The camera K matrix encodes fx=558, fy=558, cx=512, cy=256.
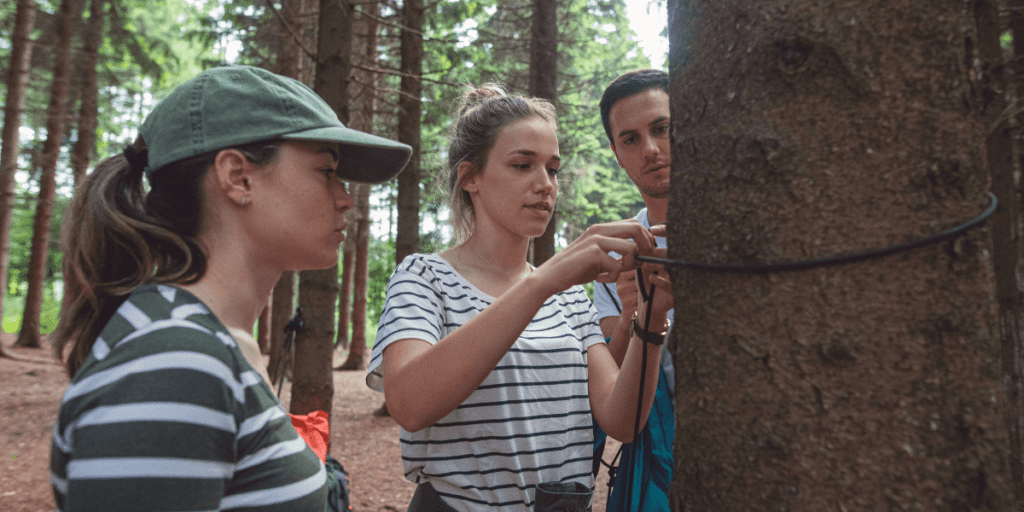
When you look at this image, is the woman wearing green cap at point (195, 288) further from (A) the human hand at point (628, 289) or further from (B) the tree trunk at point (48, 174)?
(B) the tree trunk at point (48, 174)

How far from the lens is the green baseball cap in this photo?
128cm

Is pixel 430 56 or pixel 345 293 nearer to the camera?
pixel 430 56

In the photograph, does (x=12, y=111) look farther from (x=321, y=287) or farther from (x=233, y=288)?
(x=233, y=288)

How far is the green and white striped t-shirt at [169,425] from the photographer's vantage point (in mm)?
876

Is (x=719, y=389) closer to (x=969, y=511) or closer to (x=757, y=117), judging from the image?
(x=969, y=511)

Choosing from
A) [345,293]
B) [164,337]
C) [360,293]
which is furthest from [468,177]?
[345,293]

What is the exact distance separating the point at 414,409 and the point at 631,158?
1.78m

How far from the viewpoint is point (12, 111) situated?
9.20m

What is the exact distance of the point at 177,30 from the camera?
20359mm

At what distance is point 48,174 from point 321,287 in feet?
32.5

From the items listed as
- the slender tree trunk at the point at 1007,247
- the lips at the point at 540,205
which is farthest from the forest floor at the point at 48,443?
the lips at the point at 540,205

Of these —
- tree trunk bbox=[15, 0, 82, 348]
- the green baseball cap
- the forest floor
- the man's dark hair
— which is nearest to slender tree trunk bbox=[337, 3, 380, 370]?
the forest floor

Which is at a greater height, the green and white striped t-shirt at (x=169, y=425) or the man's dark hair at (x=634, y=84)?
the man's dark hair at (x=634, y=84)

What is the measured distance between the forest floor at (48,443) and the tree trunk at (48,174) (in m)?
0.90
